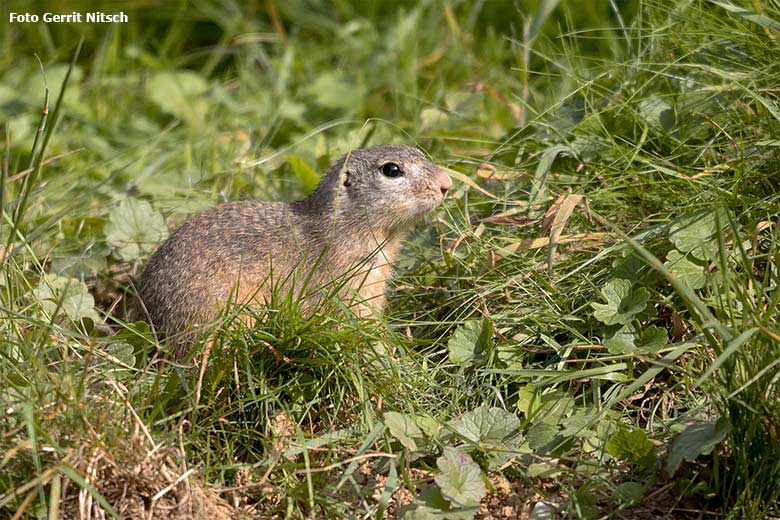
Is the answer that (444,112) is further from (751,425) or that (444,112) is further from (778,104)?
(751,425)

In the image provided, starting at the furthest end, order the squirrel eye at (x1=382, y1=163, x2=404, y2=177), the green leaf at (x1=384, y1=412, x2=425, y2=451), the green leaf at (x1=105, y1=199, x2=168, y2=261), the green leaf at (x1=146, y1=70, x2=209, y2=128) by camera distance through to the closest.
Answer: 1. the green leaf at (x1=146, y1=70, x2=209, y2=128)
2. the green leaf at (x1=105, y1=199, x2=168, y2=261)
3. the squirrel eye at (x1=382, y1=163, x2=404, y2=177)
4. the green leaf at (x1=384, y1=412, x2=425, y2=451)

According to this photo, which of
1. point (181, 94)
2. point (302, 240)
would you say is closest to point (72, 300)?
point (302, 240)

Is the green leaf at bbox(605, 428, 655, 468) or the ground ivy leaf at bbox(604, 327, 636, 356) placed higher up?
the ground ivy leaf at bbox(604, 327, 636, 356)

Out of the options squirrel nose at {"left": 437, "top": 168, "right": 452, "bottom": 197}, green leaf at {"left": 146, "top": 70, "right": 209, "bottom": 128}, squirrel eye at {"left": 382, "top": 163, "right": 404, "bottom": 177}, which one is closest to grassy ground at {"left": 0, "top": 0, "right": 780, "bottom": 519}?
squirrel nose at {"left": 437, "top": 168, "right": 452, "bottom": 197}

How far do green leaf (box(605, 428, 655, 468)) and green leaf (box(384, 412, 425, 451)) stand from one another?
0.63 metres

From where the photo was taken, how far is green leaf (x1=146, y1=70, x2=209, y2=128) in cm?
719

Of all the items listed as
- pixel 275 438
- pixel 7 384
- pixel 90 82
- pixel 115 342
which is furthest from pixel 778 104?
pixel 90 82

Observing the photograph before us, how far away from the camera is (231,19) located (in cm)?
812

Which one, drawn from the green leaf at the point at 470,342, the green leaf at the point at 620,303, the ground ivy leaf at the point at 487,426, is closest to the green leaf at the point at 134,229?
the green leaf at the point at 470,342

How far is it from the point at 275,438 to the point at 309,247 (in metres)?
1.47

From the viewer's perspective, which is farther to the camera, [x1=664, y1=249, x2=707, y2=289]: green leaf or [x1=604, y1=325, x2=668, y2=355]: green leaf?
[x1=664, y1=249, x2=707, y2=289]: green leaf

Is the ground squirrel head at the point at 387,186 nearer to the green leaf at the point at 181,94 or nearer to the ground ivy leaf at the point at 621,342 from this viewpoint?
the ground ivy leaf at the point at 621,342

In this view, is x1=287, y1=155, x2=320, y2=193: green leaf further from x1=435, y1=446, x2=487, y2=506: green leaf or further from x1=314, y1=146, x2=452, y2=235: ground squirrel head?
x1=435, y1=446, x2=487, y2=506: green leaf

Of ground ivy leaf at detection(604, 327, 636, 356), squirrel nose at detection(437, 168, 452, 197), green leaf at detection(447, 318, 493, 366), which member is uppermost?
squirrel nose at detection(437, 168, 452, 197)
